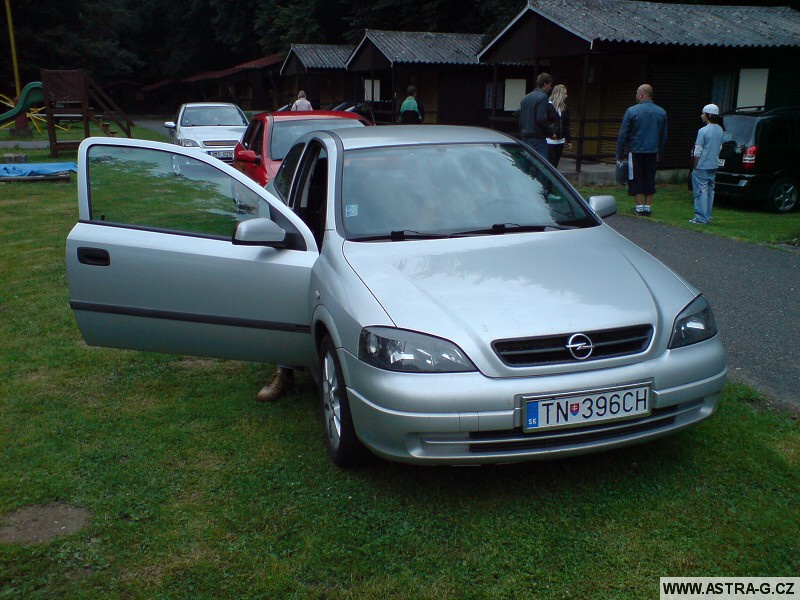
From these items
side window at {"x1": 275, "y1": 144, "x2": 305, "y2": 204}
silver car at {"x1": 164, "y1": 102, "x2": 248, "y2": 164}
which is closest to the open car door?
side window at {"x1": 275, "y1": 144, "x2": 305, "y2": 204}

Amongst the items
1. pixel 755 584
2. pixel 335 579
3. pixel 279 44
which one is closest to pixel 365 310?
pixel 335 579

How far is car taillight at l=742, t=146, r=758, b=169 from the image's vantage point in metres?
12.5

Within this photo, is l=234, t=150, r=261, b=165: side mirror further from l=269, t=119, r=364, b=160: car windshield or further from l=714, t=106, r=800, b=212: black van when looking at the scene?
l=714, t=106, r=800, b=212: black van

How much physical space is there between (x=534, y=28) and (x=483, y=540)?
18.4 m

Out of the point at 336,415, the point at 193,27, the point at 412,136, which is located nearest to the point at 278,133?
the point at 412,136

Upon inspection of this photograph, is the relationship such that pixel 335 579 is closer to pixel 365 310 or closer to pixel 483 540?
pixel 483 540

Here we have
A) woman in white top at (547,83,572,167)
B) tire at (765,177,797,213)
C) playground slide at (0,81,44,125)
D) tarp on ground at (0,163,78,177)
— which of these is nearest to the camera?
tire at (765,177,797,213)

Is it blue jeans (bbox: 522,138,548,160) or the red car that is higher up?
the red car

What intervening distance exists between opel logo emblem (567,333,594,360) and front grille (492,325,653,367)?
0.01 metres

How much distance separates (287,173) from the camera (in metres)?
6.18

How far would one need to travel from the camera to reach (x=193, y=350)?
463 centimetres

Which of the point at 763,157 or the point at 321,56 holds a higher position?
the point at 321,56

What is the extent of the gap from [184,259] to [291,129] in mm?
6761

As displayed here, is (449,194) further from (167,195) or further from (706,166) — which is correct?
(706,166)
